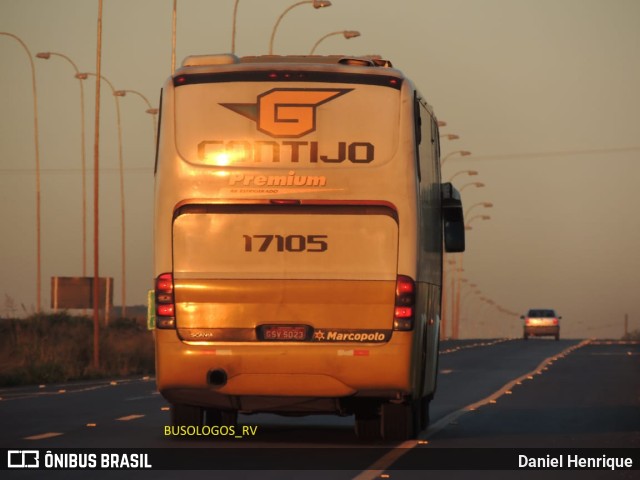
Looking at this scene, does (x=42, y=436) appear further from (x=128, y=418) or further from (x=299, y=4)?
(x=299, y=4)

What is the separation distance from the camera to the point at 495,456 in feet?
56.4

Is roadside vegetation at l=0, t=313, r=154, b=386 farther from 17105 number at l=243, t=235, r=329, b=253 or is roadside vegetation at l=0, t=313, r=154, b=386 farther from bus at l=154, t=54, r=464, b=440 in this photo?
17105 number at l=243, t=235, r=329, b=253

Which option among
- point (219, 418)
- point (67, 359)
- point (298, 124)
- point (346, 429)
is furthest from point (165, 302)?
point (67, 359)

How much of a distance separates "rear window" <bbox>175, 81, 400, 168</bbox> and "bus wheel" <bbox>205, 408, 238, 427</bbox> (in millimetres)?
3354

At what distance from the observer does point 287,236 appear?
57.9 feet

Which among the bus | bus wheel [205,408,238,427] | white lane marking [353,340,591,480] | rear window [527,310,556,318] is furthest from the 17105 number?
rear window [527,310,556,318]

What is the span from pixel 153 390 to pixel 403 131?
1550 cm

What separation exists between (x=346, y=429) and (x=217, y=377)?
13.4 ft

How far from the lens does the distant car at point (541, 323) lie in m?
91.9

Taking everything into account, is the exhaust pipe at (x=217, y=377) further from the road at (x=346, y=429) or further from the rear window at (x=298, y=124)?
the rear window at (x=298, y=124)

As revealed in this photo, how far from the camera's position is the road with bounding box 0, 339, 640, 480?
53.8 feet

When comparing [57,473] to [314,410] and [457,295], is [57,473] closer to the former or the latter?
[314,410]

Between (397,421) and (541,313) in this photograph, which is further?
(541,313)

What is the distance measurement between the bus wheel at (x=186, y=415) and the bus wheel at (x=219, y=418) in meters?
0.38
